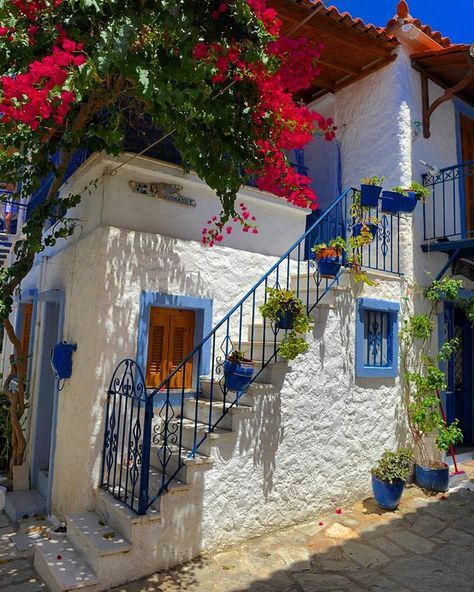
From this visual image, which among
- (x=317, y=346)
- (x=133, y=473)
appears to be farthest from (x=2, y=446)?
(x=317, y=346)

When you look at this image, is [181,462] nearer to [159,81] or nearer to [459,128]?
[159,81]

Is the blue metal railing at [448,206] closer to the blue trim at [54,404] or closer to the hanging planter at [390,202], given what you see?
the hanging planter at [390,202]

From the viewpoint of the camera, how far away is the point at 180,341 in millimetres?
5363

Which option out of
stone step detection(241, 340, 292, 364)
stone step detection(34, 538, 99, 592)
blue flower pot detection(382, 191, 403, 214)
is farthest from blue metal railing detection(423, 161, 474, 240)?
stone step detection(34, 538, 99, 592)

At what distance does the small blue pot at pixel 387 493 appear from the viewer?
5.29 m

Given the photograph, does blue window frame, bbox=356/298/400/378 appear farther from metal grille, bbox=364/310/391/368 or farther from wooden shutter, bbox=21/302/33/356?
wooden shutter, bbox=21/302/33/356

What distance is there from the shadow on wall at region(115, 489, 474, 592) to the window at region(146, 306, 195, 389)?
188 centimetres

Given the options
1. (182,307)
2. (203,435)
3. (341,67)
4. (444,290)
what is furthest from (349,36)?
(203,435)

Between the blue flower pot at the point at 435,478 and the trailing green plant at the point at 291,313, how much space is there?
275 centimetres

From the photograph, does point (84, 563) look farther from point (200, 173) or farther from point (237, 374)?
point (200, 173)

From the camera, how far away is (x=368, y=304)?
230 inches

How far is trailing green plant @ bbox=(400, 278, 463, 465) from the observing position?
609cm

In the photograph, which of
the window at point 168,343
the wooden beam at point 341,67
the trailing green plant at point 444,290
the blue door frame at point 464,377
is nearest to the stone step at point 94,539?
the window at point 168,343

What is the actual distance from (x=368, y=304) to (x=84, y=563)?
13.7 feet
